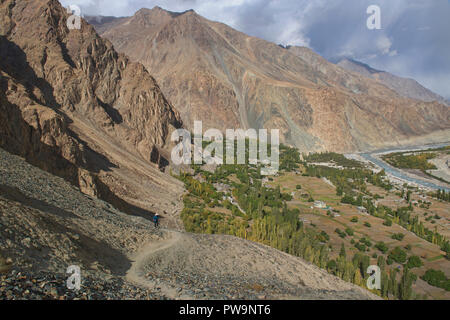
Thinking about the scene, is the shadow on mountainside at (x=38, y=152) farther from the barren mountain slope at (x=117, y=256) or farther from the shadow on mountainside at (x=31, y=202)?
the shadow on mountainside at (x=31, y=202)

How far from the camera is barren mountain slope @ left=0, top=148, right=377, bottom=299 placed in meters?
9.12

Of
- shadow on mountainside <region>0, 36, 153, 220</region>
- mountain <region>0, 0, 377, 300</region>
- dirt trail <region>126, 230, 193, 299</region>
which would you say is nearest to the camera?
mountain <region>0, 0, 377, 300</region>

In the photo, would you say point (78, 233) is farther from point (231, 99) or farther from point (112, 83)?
point (231, 99)

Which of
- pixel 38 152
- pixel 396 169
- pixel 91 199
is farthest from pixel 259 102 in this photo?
pixel 91 199

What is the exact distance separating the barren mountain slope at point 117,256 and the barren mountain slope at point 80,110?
6316 millimetres

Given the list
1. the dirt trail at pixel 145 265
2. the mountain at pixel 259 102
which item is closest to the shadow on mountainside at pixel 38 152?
the dirt trail at pixel 145 265

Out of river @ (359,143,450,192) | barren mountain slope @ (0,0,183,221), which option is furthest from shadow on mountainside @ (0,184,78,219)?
river @ (359,143,450,192)

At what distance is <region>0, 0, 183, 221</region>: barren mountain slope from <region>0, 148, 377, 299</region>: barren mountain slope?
6.32m

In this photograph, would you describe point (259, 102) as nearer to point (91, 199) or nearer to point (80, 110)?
point (80, 110)

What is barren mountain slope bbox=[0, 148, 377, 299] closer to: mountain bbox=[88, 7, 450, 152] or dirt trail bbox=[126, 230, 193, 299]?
dirt trail bbox=[126, 230, 193, 299]

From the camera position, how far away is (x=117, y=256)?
13672mm

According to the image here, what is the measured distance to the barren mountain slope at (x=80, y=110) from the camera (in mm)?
26375

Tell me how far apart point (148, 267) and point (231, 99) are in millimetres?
115766

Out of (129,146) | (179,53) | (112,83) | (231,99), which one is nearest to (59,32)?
(112,83)
